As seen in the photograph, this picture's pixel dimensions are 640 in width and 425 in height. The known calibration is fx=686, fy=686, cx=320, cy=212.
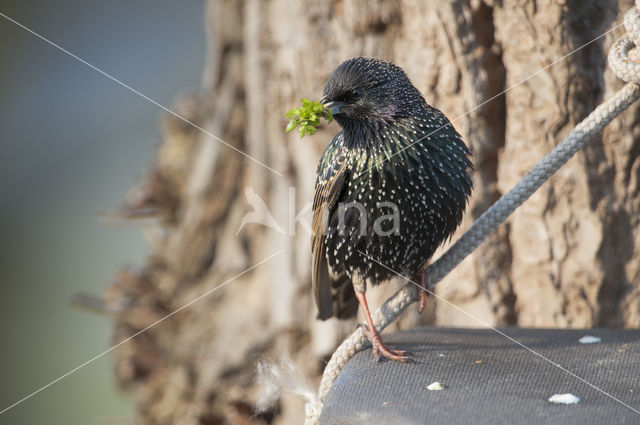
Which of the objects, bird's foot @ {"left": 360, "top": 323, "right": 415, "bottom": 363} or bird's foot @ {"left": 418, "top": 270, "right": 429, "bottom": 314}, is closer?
bird's foot @ {"left": 360, "top": 323, "right": 415, "bottom": 363}

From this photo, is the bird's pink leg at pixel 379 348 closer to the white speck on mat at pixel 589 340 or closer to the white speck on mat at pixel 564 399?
the white speck on mat at pixel 564 399

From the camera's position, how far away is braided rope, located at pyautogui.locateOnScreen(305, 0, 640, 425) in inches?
96.0

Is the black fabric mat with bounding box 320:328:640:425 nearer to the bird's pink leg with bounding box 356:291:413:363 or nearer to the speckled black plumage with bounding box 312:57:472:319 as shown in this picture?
the bird's pink leg with bounding box 356:291:413:363

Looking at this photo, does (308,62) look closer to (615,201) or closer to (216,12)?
(216,12)

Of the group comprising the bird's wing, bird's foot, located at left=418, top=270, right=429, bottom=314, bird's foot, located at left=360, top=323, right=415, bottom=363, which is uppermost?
the bird's wing

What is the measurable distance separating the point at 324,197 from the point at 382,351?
0.61 metres

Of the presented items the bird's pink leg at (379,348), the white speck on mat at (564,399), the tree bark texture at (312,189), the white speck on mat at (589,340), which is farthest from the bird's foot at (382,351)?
the tree bark texture at (312,189)

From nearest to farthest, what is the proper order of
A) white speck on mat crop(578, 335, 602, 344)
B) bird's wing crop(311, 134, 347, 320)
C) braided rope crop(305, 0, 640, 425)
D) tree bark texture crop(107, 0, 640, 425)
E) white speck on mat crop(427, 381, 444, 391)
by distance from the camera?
white speck on mat crop(427, 381, 444, 391), braided rope crop(305, 0, 640, 425), bird's wing crop(311, 134, 347, 320), white speck on mat crop(578, 335, 602, 344), tree bark texture crop(107, 0, 640, 425)

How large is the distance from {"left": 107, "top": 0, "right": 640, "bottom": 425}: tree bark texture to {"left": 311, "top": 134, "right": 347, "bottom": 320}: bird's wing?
83 centimetres

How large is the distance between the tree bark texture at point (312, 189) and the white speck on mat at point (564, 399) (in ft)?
3.95

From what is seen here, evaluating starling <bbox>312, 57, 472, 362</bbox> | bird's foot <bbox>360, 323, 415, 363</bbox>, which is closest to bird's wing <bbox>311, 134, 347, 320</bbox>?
starling <bbox>312, 57, 472, 362</bbox>

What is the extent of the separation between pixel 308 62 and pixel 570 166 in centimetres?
148

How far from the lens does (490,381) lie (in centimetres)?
224

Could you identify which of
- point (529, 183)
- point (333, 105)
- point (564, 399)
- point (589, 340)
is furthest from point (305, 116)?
point (589, 340)
